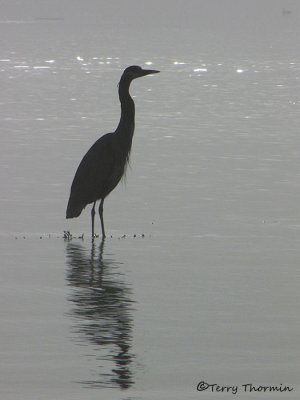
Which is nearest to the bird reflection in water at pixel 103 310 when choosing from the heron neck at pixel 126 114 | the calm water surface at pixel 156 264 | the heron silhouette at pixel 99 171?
the calm water surface at pixel 156 264

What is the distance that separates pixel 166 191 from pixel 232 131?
37.5 feet

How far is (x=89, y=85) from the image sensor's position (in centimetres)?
5062

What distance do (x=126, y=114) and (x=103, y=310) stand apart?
19.2ft

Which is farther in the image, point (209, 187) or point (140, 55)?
point (140, 55)

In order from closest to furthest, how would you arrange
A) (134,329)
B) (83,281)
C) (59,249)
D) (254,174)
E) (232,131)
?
1. (134,329)
2. (83,281)
3. (59,249)
4. (254,174)
5. (232,131)

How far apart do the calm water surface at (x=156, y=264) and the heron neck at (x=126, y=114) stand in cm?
108

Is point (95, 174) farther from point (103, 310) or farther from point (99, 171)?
point (103, 310)

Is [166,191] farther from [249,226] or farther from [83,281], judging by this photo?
[83,281]

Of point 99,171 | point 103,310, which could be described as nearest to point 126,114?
point 99,171

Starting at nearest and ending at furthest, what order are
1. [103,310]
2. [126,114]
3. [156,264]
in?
[103,310] → [156,264] → [126,114]

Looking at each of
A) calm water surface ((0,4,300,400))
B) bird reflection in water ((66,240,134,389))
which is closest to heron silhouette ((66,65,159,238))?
calm water surface ((0,4,300,400))

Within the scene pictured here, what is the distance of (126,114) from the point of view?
17.4 metres

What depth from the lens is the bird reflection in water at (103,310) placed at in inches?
392

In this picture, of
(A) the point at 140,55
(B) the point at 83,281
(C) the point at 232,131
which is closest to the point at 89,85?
(C) the point at 232,131
